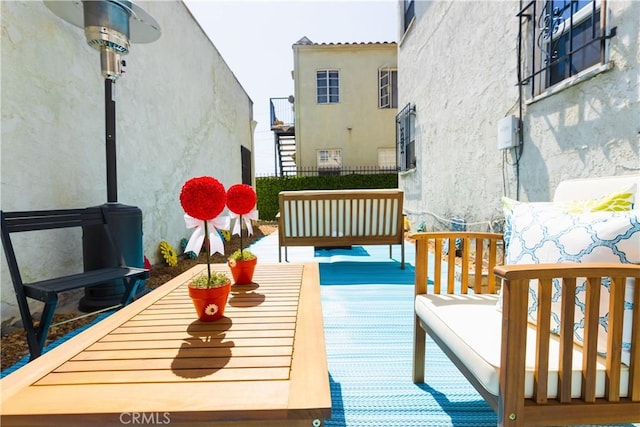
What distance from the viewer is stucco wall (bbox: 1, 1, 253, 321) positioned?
2258mm

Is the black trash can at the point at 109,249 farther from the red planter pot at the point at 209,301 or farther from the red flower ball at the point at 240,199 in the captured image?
the red planter pot at the point at 209,301

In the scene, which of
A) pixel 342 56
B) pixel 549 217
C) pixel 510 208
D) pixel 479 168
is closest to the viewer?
pixel 549 217

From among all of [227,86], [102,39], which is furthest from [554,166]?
[227,86]

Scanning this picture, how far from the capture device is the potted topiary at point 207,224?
3.46 feet

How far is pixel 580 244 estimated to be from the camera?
3.43 ft

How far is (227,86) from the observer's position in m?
7.83

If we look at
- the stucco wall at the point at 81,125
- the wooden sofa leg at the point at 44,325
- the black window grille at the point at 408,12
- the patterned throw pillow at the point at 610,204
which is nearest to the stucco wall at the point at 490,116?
the black window grille at the point at 408,12

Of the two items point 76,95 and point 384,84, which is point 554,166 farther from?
point 384,84

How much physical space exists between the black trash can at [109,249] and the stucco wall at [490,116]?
374cm

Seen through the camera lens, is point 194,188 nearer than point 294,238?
Yes

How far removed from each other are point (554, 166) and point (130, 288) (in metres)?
3.60

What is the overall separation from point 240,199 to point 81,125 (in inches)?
91.0

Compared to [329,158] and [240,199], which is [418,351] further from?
[329,158]

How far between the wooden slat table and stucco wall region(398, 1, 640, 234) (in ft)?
8.18
